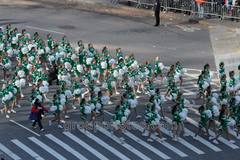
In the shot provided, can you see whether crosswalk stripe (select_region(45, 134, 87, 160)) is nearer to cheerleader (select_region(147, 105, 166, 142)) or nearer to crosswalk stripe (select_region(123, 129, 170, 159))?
crosswalk stripe (select_region(123, 129, 170, 159))

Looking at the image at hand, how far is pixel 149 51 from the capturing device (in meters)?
28.2

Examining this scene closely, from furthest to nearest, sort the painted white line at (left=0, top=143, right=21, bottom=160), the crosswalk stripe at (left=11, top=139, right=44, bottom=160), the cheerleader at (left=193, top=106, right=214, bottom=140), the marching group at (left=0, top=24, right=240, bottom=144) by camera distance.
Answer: the marching group at (left=0, top=24, right=240, bottom=144) < the cheerleader at (left=193, top=106, right=214, bottom=140) < the crosswalk stripe at (left=11, top=139, right=44, bottom=160) < the painted white line at (left=0, top=143, right=21, bottom=160)

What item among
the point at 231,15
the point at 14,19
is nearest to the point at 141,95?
the point at 231,15

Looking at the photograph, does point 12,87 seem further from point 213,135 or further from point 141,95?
point 213,135

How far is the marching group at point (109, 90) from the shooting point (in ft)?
57.1

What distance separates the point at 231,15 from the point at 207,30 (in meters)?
2.60

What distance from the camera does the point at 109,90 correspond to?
2109 centimetres

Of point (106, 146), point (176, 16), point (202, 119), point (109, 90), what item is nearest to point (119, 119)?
point (106, 146)

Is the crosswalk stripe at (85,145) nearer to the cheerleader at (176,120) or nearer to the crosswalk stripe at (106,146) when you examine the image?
the crosswalk stripe at (106,146)

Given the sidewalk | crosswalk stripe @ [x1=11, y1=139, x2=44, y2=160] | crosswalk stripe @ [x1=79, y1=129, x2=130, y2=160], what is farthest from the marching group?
the sidewalk

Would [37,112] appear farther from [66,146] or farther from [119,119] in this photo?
[119,119]

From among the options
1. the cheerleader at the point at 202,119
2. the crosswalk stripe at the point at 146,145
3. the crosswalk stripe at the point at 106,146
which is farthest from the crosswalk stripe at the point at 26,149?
the cheerleader at the point at 202,119

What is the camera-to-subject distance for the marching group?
1739cm

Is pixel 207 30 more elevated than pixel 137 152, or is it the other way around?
pixel 207 30
